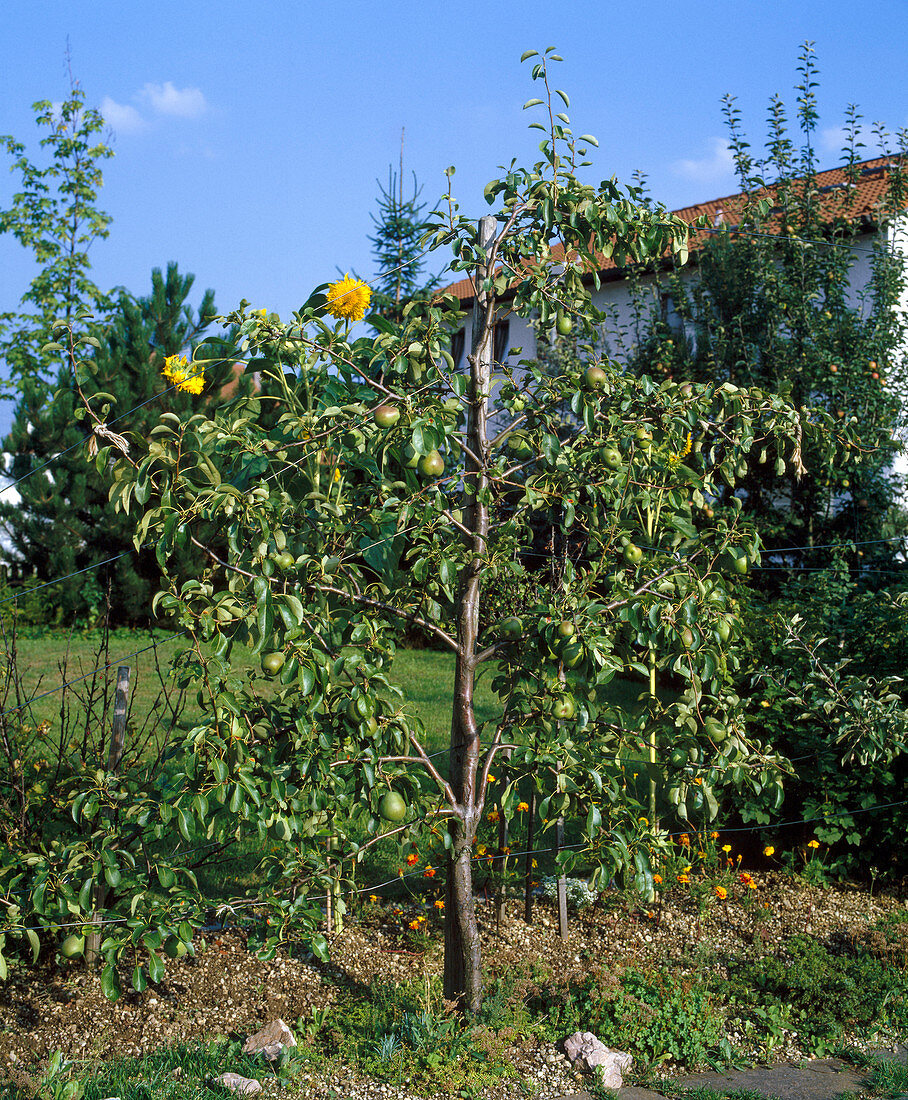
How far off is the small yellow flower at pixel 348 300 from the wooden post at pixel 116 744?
1.60 metres

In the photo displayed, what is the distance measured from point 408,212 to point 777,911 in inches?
444

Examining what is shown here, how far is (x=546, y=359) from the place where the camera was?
946 centimetres

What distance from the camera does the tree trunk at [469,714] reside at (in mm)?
2811

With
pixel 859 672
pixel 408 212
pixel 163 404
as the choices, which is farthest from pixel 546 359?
pixel 859 672

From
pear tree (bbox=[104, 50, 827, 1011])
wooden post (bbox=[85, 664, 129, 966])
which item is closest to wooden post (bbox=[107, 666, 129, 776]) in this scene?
wooden post (bbox=[85, 664, 129, 966])

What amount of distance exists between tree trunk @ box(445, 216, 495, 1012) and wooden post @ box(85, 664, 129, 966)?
125cm

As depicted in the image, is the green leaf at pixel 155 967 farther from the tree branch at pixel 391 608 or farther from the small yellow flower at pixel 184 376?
the small yellow flower at pixel 184 376

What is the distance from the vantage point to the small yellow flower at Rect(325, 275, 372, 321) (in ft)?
8.89

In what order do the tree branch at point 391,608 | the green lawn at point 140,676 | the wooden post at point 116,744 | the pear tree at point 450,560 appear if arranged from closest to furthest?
1. the pear tree at point 450,560
2. the tree branch at point 391,608
3. the wooden post at point 116,744
4. the green lawn at point 140,676

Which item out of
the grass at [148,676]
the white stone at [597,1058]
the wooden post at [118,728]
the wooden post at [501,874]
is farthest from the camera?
the grass at [148,676]

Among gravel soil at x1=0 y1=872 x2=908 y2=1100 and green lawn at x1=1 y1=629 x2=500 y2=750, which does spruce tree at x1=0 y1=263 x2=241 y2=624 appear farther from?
gravel soil at x1=0 y1=872 x2=908 y2=1100

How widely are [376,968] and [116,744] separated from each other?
126 cm

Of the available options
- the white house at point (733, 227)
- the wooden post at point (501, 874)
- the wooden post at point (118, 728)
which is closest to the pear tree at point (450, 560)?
the white house at point (733, 227)

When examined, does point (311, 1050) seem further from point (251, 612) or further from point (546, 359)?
point (546, 359)
